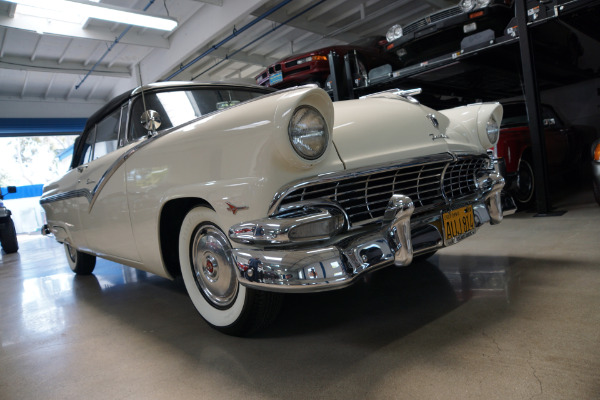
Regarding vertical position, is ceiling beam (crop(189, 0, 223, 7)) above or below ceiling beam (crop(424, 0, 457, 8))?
above

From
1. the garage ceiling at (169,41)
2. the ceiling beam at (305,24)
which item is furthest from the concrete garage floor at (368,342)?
the ceiling beam at (305,24)

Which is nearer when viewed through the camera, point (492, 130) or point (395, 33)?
point (492, 130)

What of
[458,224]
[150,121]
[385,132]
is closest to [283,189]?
[385,132]

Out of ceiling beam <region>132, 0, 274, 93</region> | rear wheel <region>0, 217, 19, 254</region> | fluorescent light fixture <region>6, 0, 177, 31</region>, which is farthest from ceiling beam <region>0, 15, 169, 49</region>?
rear wheel <region>0, 217, 19, 254</region>

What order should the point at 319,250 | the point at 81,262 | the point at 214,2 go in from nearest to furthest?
the point at 319,250 → the point at 81,262 → the point at 214,2

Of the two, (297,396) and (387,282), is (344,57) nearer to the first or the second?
(387,282)

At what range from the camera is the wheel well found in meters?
2.22

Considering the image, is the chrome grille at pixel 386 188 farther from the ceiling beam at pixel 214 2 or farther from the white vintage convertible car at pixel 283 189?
the ceiling beam at pixel 214 2

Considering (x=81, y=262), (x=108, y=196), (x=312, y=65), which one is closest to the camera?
(x=108, y=196)

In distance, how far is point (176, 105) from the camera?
260cm

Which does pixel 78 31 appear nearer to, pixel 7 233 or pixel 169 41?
pixel 169 41

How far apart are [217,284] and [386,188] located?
909mm

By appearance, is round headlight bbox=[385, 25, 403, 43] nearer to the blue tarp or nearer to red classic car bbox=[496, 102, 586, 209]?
red classic car bbox=[496, 102, 586, 209]

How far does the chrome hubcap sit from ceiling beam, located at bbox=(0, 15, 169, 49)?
7402 mm
